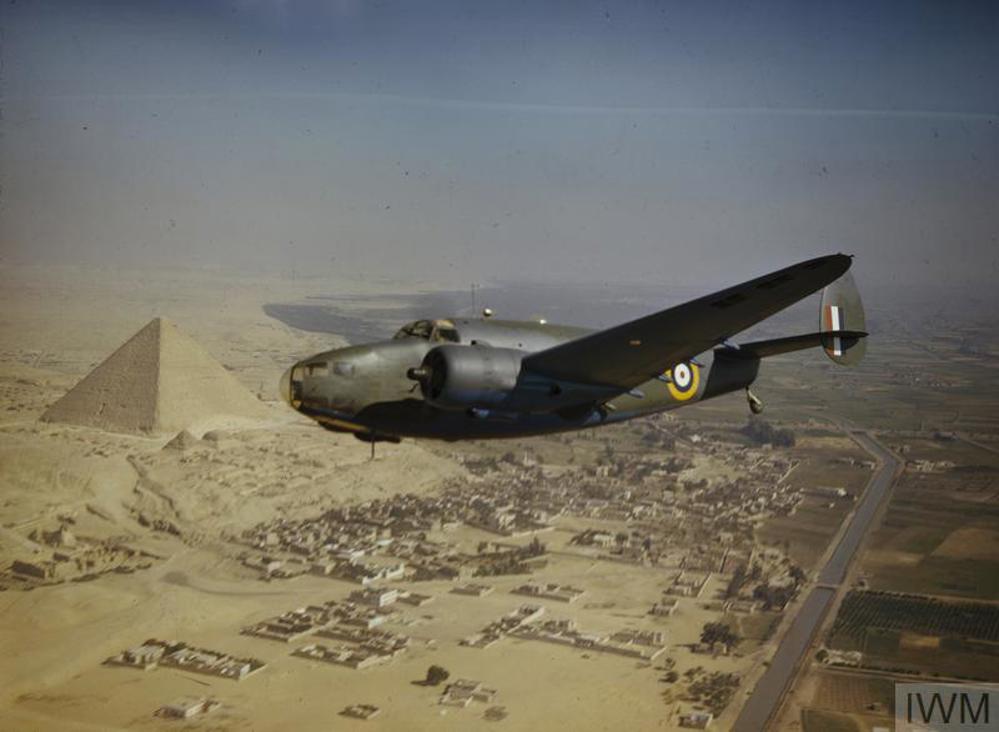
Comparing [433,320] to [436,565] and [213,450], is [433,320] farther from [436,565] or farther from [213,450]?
[213,450]

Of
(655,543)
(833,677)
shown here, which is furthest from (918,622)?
(655,543)

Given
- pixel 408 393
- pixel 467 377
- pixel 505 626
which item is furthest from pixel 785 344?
pixel 505 626

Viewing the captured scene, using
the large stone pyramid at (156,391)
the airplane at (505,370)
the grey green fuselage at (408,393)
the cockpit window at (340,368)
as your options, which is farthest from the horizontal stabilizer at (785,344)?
the large stone pyramid at (156,391)

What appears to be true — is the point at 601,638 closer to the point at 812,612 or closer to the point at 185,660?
the point at 812,612

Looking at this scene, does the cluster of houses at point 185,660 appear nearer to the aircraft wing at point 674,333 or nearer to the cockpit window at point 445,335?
→ the cockpit window at point 445,335

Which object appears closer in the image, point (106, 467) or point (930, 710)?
point (930, 710)

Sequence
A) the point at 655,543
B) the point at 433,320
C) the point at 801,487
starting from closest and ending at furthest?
the point at 433,320 → the point at 655,543 → the point at 801,487
